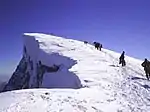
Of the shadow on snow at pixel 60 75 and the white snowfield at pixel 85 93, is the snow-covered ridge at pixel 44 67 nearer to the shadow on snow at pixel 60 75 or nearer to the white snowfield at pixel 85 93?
the shadow on snow at pixel 60 75

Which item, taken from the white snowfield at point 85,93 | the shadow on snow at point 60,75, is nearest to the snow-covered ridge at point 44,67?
the shadow on snow at point 60,75

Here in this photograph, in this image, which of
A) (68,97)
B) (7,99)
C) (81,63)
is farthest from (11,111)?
(81,63)

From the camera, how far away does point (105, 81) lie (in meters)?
22.7

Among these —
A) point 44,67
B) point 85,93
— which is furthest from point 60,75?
point 44,67

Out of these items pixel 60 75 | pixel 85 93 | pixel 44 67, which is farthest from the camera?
pixel 44 67

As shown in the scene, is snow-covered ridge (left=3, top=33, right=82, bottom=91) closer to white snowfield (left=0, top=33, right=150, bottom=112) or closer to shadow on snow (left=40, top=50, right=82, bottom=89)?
shadow on snow (left=40, top=50, right=82, bottom=89)

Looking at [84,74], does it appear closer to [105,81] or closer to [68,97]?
[105,81]

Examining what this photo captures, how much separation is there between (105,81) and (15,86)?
42.4 metres

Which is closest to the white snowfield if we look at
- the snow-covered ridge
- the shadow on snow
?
the shadow on snow

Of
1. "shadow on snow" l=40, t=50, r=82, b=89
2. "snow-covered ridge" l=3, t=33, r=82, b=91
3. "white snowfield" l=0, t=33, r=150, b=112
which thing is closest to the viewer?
"white snowfield" l=0, t=33, r=150, b=112

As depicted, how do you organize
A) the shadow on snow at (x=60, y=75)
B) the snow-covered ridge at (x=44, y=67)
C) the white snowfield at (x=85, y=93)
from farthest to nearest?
1. the snow-covered ridge at (x=44, y=67)
2. the shadow on snow at (x=60, y=75)
3. the white snowfield at (x=85, y=93)

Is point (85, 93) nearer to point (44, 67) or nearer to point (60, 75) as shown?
point (60, 75)

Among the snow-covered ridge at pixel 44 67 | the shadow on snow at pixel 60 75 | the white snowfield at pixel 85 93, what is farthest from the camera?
the snow-covered ridge at pixel 44 67

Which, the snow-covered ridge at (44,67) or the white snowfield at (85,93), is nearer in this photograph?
the white snowfield at (85,93)
